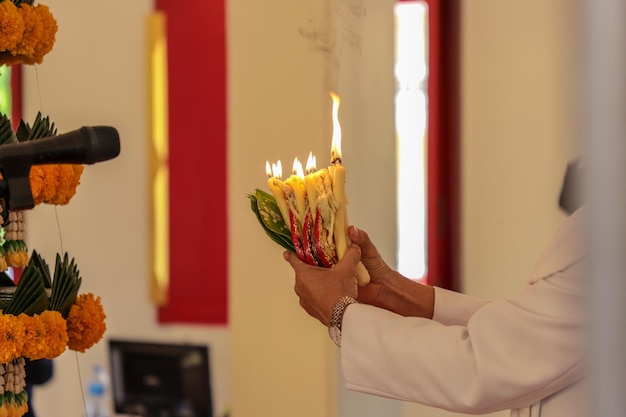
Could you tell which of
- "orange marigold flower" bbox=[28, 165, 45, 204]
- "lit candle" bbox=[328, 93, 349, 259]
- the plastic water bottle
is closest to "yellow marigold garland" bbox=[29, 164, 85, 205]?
"orange marigold flower" bbox=[28, 165, 45, 204]

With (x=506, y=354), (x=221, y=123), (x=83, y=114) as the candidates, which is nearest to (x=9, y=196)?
(x=506, y=354)

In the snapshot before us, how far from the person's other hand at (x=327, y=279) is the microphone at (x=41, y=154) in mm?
330

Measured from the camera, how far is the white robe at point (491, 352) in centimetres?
119

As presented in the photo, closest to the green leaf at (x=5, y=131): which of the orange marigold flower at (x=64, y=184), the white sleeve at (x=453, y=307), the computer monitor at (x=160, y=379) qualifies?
the orange marigold flower at (x=64, y=184)

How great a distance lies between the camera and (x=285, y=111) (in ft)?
7.70

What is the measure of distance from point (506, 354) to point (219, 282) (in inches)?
111

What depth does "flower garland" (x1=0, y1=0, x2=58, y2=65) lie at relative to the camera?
1375mm

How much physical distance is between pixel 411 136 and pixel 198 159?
6.10 ft

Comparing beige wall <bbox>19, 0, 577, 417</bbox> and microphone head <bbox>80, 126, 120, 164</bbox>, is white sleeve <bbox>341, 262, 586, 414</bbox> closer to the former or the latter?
microphone head <bbox>80, 126, 120, 164</bbox>

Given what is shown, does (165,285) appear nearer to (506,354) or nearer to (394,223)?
(394,223)

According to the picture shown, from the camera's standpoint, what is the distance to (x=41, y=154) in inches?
46.0

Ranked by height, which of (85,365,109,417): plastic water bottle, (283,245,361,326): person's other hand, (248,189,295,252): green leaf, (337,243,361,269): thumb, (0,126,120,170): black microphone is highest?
(0,126,120,170): black microphone

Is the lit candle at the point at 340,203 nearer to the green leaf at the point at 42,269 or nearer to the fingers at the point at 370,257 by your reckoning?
the fingers at the point at 370,257

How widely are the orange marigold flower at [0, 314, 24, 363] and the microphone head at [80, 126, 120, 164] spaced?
324 millimetres
